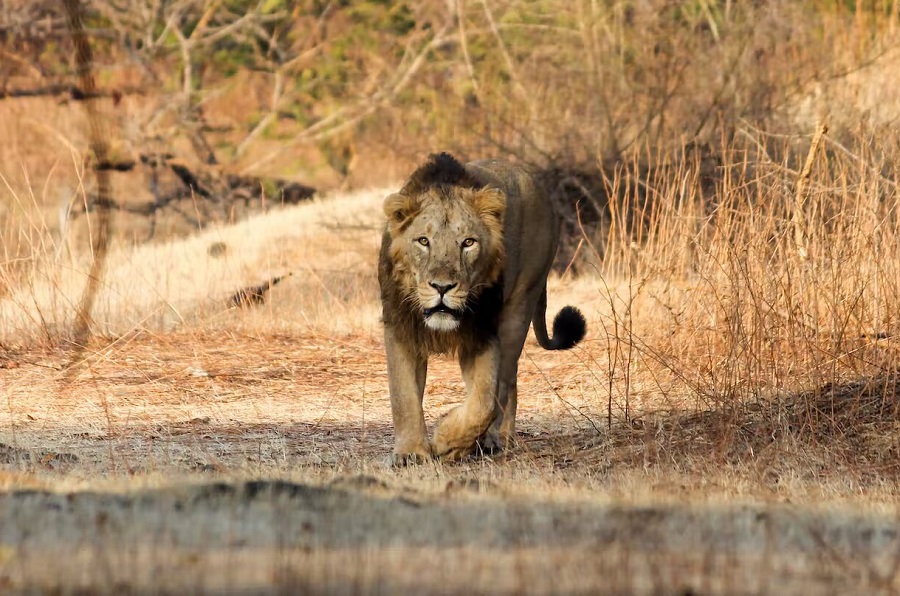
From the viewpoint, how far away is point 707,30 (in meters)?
17.6

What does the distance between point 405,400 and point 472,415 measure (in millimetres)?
322

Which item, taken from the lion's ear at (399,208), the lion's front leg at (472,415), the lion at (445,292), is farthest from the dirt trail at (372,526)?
the lion's ear at (399,208)

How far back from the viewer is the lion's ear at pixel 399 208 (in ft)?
19.9

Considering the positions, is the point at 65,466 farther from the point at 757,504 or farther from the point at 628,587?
the point at 628,587

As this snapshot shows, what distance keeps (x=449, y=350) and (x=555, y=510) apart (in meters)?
2.09

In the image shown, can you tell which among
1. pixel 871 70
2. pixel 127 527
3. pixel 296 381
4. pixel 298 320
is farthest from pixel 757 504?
pixel 871 70

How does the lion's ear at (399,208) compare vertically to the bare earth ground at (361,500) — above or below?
above

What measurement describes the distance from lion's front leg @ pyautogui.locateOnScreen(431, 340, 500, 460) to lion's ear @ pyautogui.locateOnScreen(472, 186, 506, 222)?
62cm

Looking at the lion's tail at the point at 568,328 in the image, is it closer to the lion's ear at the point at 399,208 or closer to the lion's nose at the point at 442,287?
the lion's ear at the point at 399,208

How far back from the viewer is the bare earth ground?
10.6 feet

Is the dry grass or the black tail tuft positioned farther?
the black tail tuft

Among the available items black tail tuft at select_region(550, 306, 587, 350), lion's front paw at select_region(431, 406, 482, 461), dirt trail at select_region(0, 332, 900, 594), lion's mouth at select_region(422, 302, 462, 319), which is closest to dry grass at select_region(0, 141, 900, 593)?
dirt trail at select_region(0, 332, 900, 594)

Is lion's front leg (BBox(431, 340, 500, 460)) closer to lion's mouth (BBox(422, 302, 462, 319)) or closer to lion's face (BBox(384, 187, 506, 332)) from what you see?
lion's face (BBox(384, 187, 506, 332))

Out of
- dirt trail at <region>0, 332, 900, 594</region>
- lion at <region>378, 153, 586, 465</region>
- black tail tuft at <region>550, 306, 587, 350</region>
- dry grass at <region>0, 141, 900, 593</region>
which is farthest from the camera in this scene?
black tail tuft at <region>550, 306, 587, 350</region>
